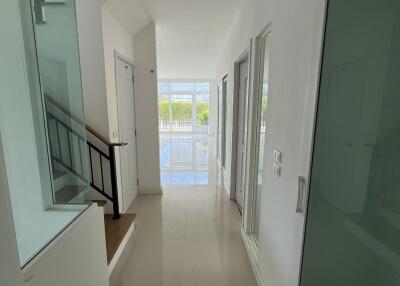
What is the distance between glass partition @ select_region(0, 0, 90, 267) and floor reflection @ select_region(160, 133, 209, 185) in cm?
305

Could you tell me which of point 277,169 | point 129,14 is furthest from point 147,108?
point 277,169

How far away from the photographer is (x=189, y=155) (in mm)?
6867

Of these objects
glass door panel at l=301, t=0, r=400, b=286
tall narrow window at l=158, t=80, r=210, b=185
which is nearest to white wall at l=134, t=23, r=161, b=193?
glass door panel at l=301, t=0, r=400, b=286

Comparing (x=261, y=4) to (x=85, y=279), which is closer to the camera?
(x=85, y=279)

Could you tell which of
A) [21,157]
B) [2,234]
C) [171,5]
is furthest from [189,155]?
[2,234]

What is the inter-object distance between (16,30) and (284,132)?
161cm

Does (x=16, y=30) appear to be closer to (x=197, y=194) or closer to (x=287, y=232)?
(x=287, y=232)

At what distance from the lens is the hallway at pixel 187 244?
6.63 feet

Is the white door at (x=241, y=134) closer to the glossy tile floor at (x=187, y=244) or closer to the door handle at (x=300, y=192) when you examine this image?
the glossy tile floor at (x=187, y=244)

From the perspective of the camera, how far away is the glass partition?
45.0 inches

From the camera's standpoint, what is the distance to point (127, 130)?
3.36 meters

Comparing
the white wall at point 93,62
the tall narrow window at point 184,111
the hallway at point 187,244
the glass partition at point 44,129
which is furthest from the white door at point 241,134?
the tall narrow window at point 184,111

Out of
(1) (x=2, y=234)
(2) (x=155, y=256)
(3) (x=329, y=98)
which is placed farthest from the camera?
(2) (x=155, y=256)

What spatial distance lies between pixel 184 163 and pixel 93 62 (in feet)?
12.4
